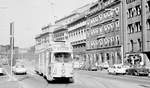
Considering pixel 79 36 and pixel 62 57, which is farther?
pixel 79 36

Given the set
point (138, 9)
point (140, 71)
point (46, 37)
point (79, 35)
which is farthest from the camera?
point (46, 37)

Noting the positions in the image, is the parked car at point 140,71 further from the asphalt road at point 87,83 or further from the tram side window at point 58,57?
the tram side window at point 58,57

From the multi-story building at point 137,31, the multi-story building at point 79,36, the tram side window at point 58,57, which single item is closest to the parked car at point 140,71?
the multi-story building at point 137,31

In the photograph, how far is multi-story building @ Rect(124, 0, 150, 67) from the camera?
176 feet

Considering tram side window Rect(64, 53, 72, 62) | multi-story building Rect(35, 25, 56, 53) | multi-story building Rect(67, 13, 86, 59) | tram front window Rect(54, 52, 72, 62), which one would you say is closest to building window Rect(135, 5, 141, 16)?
multi-story building Rect(67, 13, 86, 59)

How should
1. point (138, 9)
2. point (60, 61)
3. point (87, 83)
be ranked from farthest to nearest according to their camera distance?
1. point (138, 9)
2. point (87, 83)
3. point (60, 61)

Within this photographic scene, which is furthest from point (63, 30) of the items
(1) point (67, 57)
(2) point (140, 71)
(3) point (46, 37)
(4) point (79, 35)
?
(1) point (67, 57)

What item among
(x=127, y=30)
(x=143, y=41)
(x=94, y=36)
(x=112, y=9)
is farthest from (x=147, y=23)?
(x=94, y=36)

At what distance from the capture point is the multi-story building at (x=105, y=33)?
63.8 m

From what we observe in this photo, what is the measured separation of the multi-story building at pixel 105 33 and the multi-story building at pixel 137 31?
2.35 meters

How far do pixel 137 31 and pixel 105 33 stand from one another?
47.9 feet

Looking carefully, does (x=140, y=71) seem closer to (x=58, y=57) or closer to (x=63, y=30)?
(x=58, y=57)

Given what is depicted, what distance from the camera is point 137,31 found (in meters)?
57.1

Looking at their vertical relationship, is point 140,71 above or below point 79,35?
below
